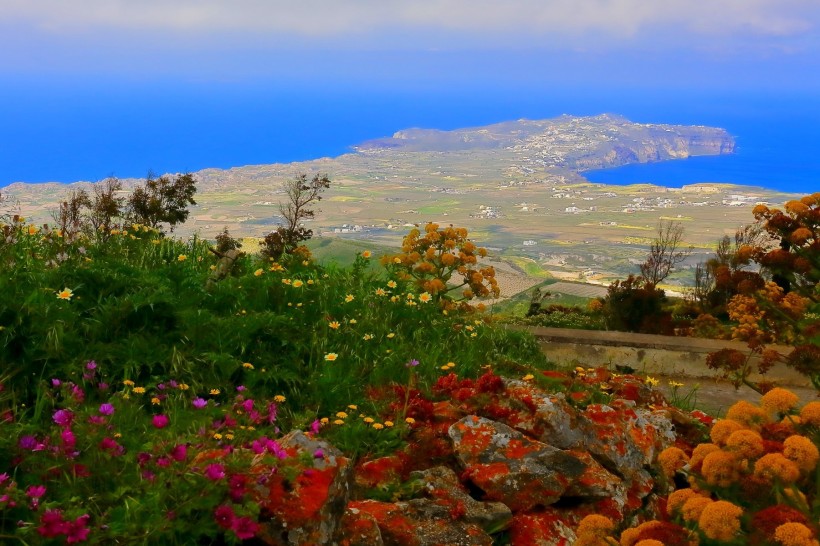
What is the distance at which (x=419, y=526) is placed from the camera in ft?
11.9

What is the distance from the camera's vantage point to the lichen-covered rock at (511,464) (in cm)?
412

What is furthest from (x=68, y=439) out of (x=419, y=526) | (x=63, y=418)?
(x=419, y=526)

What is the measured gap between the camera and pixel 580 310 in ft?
57.7

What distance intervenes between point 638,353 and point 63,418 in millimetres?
6580

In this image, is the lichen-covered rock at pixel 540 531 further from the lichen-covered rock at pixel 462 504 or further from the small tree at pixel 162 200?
the small tree at pixel 162 200

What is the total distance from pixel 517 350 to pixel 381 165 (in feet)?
562

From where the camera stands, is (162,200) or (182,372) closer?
(182,372)

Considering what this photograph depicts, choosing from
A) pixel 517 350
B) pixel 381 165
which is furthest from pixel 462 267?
pixel 381 165

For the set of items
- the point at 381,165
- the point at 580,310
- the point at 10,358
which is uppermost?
the point at 381,165

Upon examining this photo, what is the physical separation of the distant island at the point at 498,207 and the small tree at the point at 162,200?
3683 cm

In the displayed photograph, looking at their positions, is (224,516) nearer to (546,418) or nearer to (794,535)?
(794,535)

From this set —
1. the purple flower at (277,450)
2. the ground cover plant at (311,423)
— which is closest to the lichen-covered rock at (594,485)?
the ground cover plant at (311,423)

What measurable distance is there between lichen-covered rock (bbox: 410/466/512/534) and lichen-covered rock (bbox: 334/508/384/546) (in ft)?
1.68

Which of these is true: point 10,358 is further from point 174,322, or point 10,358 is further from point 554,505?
point 554,505
